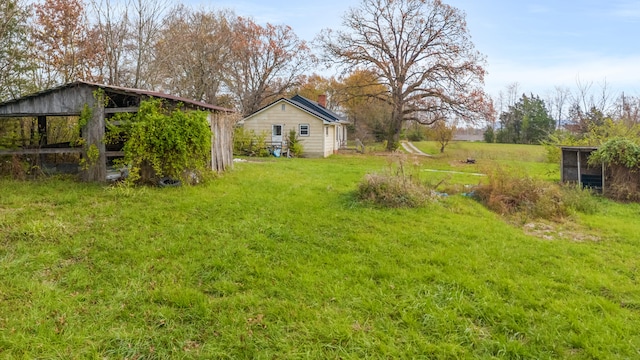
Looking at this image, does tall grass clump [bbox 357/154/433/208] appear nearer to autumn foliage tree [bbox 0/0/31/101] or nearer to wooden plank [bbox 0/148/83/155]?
wooden plank [bbox 0/148/83/155]

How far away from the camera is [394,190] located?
24.3 ft

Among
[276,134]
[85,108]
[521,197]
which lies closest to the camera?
[521,197]

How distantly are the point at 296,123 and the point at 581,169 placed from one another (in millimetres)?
14970

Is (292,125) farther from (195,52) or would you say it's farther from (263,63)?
(263,63)

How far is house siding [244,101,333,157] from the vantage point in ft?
71.2

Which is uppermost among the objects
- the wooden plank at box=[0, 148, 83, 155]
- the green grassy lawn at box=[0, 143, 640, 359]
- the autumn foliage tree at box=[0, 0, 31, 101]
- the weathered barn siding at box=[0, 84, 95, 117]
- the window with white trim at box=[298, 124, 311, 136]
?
the autumn foliage tree at box=[0, 0, 31, 101]

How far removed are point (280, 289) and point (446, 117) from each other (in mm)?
23666

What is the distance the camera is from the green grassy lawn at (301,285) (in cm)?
294

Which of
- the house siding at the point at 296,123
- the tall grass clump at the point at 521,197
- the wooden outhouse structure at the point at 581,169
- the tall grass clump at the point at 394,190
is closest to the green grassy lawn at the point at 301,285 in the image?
the tall grass clump at the point at 394,190

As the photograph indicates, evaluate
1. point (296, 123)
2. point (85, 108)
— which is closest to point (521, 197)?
point (85, 108)

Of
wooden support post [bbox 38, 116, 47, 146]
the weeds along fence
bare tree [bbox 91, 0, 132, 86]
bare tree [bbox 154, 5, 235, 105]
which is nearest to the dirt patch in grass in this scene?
the weeds along fence

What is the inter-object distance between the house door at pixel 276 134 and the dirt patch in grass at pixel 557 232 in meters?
16.9

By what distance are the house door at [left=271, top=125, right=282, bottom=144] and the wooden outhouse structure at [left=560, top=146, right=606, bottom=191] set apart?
15.0m

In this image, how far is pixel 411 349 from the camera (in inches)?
114
